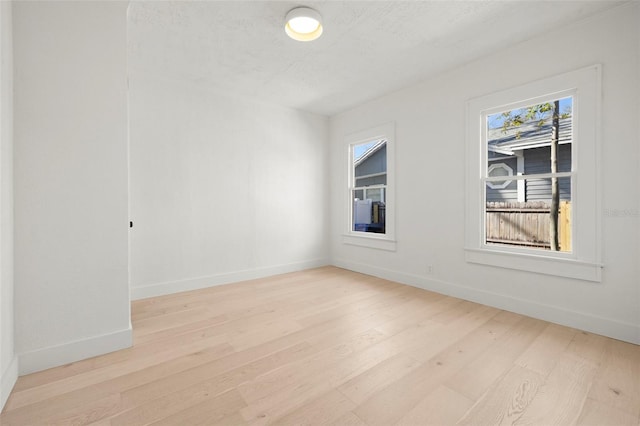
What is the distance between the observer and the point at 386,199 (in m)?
4.04

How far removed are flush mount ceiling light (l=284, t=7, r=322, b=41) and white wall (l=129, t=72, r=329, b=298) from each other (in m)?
1.85

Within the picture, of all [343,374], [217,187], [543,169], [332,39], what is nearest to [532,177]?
[543,169]

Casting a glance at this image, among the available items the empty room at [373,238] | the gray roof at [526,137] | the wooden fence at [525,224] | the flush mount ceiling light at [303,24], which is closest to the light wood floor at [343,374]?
the empty room at [373,238]

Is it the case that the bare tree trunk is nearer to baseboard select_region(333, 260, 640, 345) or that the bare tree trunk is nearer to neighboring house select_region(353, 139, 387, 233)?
baseboard select_region(333, 260, 640, 345)

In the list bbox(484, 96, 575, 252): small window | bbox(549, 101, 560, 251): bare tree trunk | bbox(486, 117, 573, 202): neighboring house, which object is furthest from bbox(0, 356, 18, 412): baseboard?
bbox(549, 101, 560, 251): bare tree trunk

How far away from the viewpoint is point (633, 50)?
216cm

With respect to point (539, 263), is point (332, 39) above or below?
above

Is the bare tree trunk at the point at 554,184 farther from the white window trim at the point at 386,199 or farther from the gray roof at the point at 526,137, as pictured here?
the white window trim at the point at 386,199

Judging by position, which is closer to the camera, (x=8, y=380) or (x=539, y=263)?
(x=8, y=380)

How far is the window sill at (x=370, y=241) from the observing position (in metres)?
3.97

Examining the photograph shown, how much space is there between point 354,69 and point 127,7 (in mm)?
2202

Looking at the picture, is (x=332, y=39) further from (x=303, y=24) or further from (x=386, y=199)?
(x=386, y=199)

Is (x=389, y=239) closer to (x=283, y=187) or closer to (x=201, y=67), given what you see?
(x=283, y=187)

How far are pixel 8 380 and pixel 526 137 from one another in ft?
14.7
